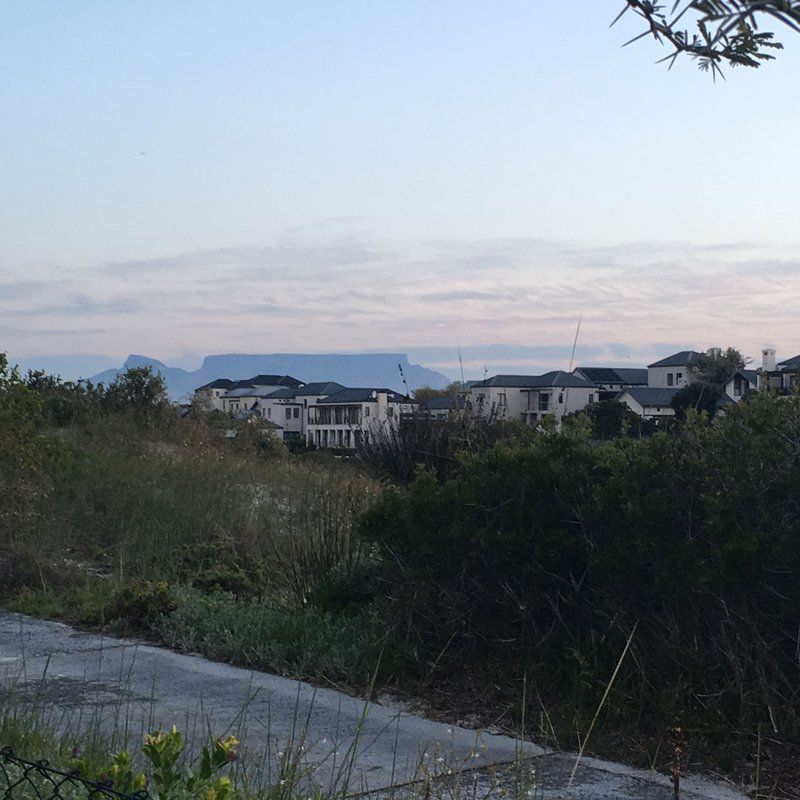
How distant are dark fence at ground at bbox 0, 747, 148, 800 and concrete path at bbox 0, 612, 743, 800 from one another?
585 mm

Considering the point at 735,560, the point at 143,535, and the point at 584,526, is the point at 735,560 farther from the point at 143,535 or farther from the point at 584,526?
the point at 143,535

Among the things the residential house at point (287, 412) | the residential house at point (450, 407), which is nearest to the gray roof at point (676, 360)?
the residential house at point (287, 412)

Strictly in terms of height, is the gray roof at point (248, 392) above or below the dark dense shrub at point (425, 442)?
above

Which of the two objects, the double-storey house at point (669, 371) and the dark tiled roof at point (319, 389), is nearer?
the double-storey house at point (669, 371)

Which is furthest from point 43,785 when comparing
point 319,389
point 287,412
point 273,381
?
point 273,381

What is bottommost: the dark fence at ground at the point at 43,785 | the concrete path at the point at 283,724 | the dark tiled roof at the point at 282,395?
the concrete path at the point at 283,724

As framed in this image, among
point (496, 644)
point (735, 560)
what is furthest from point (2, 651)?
point (735, 560)

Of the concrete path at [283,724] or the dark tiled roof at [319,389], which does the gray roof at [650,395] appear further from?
the concrete path at [283,724]

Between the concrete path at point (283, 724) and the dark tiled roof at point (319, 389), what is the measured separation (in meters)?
108

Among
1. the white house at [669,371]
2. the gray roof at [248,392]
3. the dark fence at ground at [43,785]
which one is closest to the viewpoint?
the dark fence at ground at [43,785]

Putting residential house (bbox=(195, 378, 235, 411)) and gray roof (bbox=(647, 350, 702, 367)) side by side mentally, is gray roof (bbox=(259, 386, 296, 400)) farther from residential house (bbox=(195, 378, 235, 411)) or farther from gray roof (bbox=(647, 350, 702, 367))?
gray roof (bbox=(647, 350, 702, 367))

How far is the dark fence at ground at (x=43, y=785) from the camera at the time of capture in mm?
3170

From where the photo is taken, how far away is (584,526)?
605 cm

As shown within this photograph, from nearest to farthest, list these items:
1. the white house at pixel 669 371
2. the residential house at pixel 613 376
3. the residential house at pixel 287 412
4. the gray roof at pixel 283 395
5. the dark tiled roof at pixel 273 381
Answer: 1. the white house at pixel 669 371
2. the residential house at pixel 613 376
3. the residential house at pixel 287 412
4. the gray roof at pixel 283 395
5. the dark tiled roof at pixel 273 381
